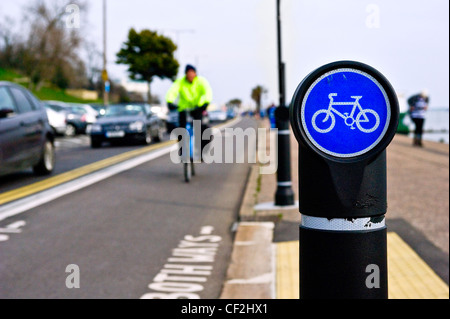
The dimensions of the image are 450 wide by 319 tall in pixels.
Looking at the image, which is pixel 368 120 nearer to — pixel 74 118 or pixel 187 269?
pixel 187 269

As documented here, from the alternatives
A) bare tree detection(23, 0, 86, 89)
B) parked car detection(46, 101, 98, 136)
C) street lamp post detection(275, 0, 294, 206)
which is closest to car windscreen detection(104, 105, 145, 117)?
parked car detection(46, 101, 98, 136)

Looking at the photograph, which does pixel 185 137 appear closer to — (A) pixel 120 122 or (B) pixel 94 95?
(A) pixel 120 122

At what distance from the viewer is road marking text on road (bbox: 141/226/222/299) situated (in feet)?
14.8

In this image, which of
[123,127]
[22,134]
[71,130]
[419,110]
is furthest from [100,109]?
[22,134]

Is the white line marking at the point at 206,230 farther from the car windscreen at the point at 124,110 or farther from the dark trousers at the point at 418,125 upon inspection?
the car windscreen at the point at 124,110

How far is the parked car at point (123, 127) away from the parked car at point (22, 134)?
815cm

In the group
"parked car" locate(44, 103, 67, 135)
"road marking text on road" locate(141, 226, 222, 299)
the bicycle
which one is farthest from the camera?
"parked car" locate(44, 103, 67, 135)

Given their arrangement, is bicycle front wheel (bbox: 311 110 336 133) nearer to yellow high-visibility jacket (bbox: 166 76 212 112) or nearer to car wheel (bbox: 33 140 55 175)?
yellow high-visibility jacket (bbox: 166 76 212 112)

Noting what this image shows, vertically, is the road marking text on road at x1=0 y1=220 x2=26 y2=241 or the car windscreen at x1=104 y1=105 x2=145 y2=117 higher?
the car windscreen at x1=104 y1=105 x2=145 y2=117

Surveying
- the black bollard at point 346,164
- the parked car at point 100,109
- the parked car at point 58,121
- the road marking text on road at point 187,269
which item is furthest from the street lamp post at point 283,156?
the parked car at point 58,121

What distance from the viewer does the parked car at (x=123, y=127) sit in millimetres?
19781

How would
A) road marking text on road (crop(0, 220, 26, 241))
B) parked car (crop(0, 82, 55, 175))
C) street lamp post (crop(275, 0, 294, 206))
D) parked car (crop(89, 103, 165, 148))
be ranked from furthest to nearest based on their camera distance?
parked car (crop(89, 103, 165, 148)) → parked car (crop(0, 82, 55, 175)) → street lamp post (crop(275, 0, 294, 206)) → road marking text on road (crop(0, 220, 26, 241))

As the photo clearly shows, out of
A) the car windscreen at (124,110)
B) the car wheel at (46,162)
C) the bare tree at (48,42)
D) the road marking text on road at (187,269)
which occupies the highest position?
the bare tree at (48,42)
